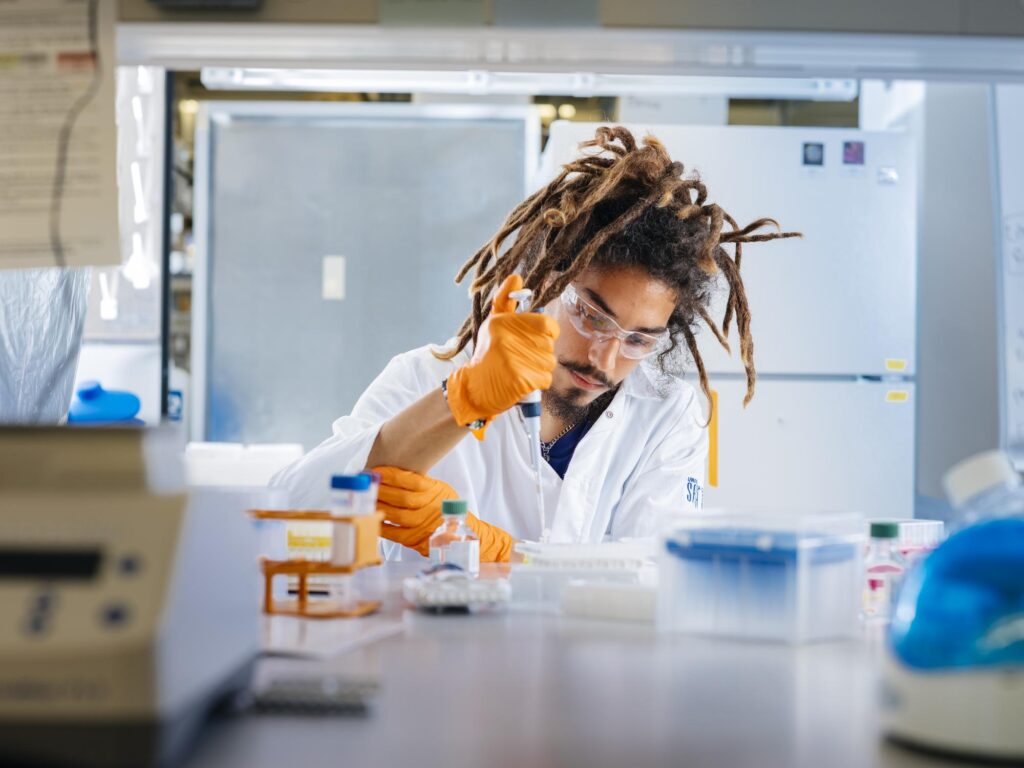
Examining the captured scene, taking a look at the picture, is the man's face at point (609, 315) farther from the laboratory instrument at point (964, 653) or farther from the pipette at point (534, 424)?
the laboratory instrument at point (964, 653)

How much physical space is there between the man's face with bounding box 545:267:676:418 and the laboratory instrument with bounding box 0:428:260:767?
1315 millimetres

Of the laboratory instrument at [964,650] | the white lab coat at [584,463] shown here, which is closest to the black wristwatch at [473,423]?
the white lab coat at [584,463]

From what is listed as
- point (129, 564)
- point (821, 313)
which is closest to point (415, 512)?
point (129, 564)

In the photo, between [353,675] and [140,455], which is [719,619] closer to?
[353,675]

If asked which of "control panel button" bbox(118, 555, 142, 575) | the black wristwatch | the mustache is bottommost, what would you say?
"control panel button" bbox(118, 555, 142, 575)

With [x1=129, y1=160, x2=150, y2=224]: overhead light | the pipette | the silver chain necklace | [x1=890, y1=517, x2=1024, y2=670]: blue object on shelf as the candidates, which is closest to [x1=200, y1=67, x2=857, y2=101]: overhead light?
the pipette

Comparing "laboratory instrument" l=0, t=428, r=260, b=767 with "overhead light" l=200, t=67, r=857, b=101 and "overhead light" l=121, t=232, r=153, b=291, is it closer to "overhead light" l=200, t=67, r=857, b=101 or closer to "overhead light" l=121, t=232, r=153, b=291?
"overhead light" l=200, t=67, r=857, b=101

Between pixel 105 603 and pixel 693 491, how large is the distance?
1.61 meters

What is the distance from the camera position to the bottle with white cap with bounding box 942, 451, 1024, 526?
838mm

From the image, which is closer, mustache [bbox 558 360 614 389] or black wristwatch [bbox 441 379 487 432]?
black wristwatch [bbox 441 379 487 432]

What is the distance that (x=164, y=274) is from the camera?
9.68ft

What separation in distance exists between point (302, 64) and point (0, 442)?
2.16ft

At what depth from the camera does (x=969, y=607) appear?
2.15 ft

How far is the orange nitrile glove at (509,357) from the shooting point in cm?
165
